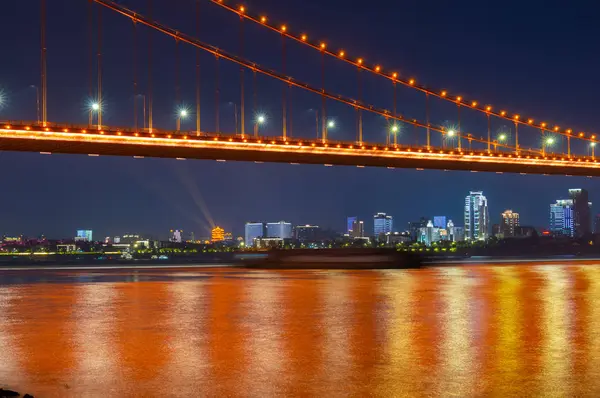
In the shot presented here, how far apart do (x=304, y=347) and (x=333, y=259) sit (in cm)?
3419

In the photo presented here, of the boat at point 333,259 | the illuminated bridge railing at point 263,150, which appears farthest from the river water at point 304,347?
the illuminated bridge railing at point 263,150

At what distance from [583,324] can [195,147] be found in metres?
41.1

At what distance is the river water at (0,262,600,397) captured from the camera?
23.4 feet

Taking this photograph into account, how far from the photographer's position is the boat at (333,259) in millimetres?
42656

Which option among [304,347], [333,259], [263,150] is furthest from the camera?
[263,150]

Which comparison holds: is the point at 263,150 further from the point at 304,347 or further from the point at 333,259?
the point at 304,347

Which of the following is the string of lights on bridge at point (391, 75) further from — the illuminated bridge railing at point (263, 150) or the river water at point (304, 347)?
the river water at point (304, 347)

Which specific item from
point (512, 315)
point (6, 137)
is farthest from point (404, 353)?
point (6, 137)

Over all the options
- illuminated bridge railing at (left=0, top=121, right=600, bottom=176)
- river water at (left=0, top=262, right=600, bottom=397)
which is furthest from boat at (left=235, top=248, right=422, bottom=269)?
river water at (left=0, top=262, right=600, bottom=397)

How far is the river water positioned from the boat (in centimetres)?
2550

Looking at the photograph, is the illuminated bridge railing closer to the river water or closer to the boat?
the boat

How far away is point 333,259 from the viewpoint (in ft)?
143

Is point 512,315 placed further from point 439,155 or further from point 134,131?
point 439,155

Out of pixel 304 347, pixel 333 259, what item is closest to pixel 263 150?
pixel 333 259
